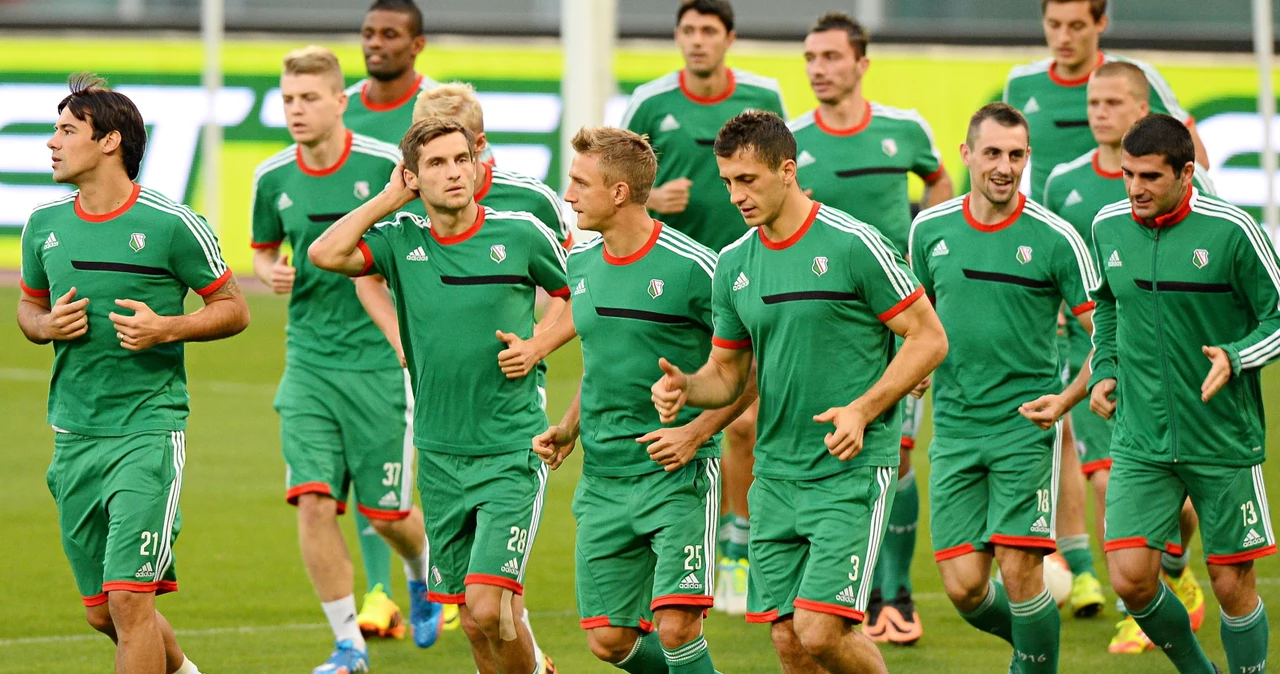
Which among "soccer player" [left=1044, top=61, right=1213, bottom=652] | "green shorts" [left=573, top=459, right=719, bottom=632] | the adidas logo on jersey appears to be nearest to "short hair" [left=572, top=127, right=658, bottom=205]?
"green shorts" [left=573, top=459, right=719, bottom=632]

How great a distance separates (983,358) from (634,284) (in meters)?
1.64

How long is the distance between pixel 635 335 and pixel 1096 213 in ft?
9.52

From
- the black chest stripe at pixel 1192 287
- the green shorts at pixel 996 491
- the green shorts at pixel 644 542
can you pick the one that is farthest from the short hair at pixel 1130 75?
the green shorts at pixel 644 542

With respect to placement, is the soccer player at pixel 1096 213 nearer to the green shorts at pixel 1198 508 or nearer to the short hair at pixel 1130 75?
the short hair at pixel 1130 75

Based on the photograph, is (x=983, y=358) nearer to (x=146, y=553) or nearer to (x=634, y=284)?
(x=634, y=284)

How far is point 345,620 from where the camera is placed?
8062 mm

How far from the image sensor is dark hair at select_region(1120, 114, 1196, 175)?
6.71m

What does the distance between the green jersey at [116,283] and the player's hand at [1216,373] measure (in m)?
3.64

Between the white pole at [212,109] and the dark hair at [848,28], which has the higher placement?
the dark hair at [848,28]

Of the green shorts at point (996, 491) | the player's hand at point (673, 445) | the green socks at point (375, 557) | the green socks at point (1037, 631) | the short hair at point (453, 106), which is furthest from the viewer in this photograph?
the green socks at point (375, 557)

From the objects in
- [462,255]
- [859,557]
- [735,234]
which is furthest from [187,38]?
[859,557]

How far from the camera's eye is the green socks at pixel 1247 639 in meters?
6.91

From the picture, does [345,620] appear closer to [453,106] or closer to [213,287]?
[213,287]

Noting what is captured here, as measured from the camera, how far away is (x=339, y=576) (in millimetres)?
8094
